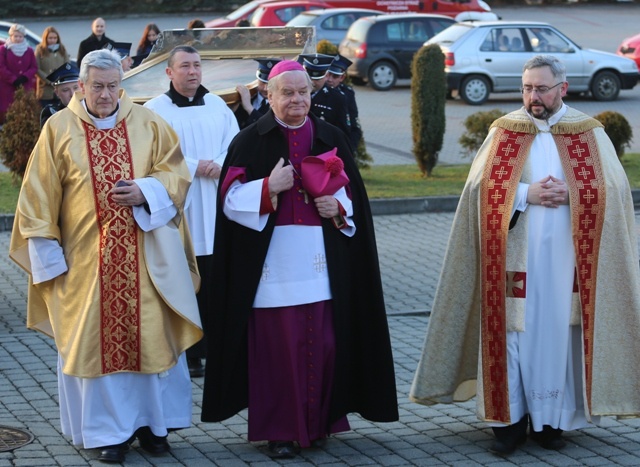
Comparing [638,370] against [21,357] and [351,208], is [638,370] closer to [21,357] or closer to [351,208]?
[351,208]

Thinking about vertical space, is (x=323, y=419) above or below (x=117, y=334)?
below

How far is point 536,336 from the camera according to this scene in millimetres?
6270

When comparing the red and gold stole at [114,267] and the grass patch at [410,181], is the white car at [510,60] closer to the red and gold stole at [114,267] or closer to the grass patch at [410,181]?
the grass patch at [410,181]

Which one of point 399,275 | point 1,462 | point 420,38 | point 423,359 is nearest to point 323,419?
point 423,359

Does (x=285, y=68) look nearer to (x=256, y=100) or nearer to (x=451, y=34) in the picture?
(x=256, y=100)

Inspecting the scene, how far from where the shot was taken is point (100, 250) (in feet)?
20.2

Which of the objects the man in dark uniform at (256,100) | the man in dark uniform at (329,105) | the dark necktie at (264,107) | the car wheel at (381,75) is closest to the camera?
the man in dark uniform at (256,100)

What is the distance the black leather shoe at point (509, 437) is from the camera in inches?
247

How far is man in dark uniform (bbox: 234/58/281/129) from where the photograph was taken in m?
8.45

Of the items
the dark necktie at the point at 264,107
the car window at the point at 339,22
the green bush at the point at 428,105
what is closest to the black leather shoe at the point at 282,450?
the dark necktie at the point at 264,107

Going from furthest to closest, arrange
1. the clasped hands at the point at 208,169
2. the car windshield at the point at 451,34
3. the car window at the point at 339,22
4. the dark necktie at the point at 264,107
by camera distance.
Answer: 1. the car window at the point at 339,22
2. the car windshield at the point at 451,34
3. the dark necktie at the point at 264,107
4. the clasped hands at the point at 208,169

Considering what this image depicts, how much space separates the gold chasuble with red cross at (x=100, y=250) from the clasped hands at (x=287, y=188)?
1.60ft

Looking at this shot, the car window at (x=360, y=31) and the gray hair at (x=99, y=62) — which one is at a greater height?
the car window at (x=360, y=31)

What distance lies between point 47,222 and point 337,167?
1.36m
